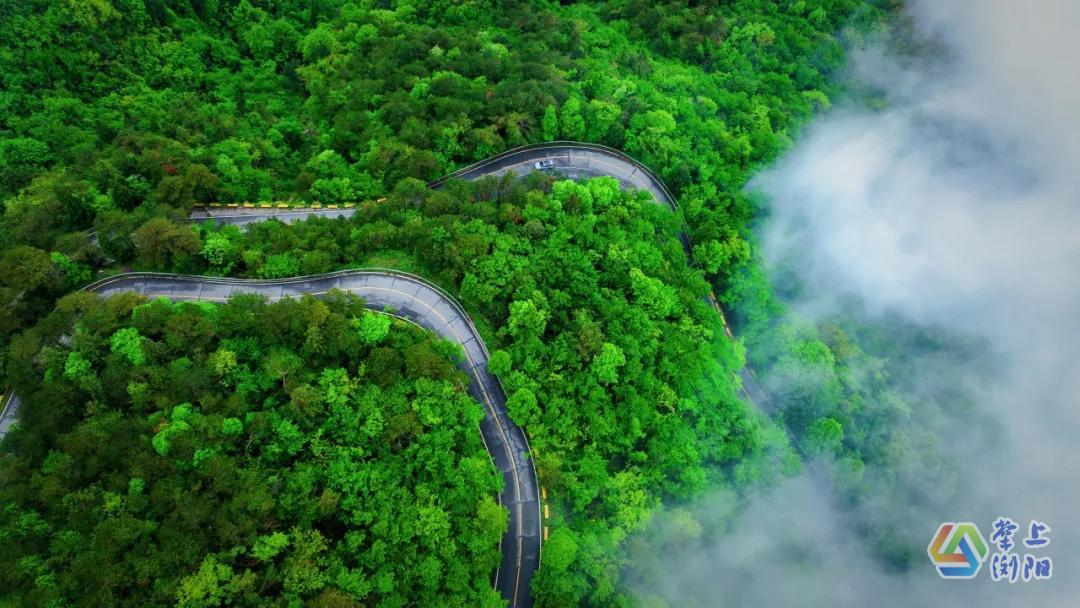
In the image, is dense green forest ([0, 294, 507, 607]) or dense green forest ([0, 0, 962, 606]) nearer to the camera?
dense green forest ([0, 294, 507, 607])

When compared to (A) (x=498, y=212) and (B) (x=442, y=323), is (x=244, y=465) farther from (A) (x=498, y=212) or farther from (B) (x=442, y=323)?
(A) (x=498, y=212)

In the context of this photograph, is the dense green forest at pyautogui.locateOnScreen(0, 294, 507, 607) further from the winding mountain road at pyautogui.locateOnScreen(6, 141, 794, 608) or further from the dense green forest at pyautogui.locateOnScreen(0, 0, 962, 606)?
the winding mountain road at pyautogui.locateOnScreen(6, 141, 794, 608)

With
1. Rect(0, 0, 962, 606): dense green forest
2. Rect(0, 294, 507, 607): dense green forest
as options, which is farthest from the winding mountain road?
Rect(0, 294, 507, 607): dense green forest

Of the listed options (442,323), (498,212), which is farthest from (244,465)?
(498,212)

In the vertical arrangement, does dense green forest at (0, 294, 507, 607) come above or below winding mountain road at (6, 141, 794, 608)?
below

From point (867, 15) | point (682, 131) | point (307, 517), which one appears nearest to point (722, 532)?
point (307, 517)

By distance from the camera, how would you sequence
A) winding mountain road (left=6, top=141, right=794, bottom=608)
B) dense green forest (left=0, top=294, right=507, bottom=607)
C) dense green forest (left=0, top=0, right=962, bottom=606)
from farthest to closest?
dense green forest (left=0, top=0, right=962, bottom=606), winding mountain road (left=6, top=141, right=794, bottom=608), dense green forest (left=0, top=294, right=507, bottom=607)

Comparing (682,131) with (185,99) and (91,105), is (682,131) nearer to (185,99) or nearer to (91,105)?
(185,99)

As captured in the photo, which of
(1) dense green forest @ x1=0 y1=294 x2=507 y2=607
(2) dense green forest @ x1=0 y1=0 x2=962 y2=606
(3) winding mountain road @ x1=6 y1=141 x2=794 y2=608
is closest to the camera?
(1) dense green forest @ x1=0 y1=294 x2=507 y2=607
